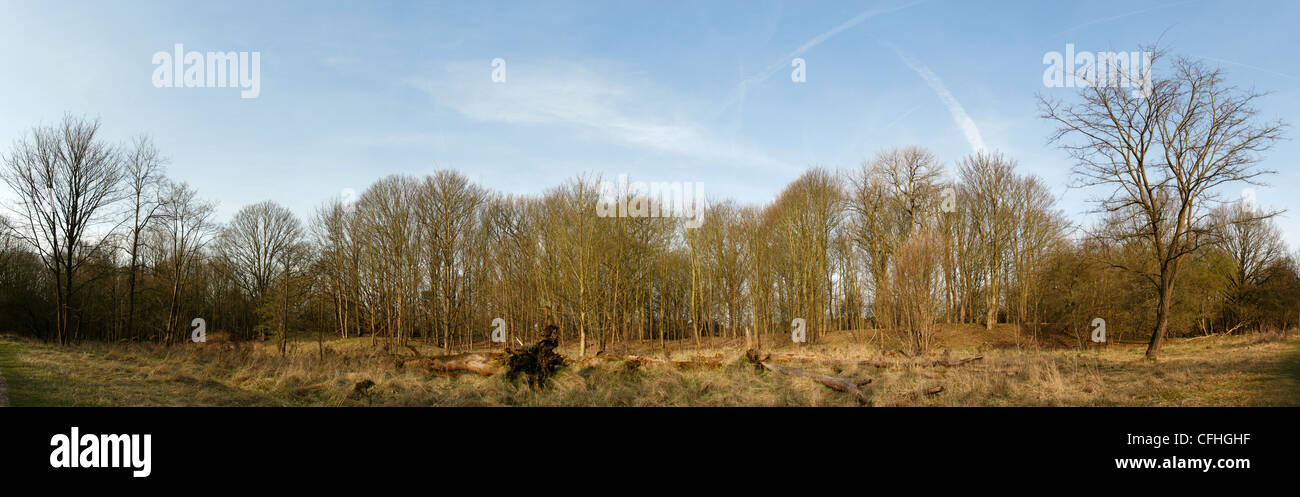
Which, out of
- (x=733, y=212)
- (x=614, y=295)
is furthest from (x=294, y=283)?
(x=733, y=212)

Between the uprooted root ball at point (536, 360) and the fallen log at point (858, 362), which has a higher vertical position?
the uprooted root ball at point (536, 360)

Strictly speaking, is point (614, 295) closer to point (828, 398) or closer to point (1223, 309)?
point (828, 398)

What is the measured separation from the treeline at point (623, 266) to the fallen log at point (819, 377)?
33.0ft

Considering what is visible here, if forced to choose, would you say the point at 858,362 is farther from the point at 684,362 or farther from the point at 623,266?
the point at 623,266

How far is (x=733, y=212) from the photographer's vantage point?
115ft

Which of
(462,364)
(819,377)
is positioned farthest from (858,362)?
(462,364)

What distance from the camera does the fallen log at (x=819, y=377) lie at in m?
10.0

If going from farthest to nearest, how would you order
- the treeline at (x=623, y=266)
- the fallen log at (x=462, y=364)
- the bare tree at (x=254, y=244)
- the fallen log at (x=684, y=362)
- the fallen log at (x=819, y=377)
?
the bare tree at (x=254, y=244)
the treeline at (x=623, y=266)
the fallen log at (x=684, y=362)
the fallen log at (x=462, y=364)
the fallen log at (x=819, y=377)

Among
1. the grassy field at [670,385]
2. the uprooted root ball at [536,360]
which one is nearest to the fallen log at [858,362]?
the grassy field at [670,385]

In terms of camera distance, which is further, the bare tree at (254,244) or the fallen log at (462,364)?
the bare tree at (254,244)

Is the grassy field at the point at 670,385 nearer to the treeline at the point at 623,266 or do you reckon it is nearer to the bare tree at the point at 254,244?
the treeline at the point at 623,266

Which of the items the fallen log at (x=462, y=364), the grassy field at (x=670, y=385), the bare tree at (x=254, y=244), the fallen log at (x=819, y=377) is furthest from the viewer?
the bare tree at (x=254, y=244)

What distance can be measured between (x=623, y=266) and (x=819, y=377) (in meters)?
16.5

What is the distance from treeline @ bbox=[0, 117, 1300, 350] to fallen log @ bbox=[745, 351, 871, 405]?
33.0 ft
